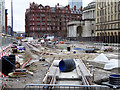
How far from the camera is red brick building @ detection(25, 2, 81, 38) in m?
119

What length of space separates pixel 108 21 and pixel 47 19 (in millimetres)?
66882

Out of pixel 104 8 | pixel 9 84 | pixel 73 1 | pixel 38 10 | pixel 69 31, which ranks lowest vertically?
pixel 9 84

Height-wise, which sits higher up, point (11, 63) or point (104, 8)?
point (104, 8)

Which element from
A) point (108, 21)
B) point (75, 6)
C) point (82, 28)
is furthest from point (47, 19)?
point (108, 21)

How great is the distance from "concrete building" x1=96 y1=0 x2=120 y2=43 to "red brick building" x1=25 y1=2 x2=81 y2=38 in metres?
58.8

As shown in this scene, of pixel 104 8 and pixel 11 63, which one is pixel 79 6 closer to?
pixel 104 8

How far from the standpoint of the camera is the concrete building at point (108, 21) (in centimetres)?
5404

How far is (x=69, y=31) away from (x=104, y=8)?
1103 inches

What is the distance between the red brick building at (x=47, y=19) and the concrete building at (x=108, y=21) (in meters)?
58.8

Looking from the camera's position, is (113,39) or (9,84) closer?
(9,84)

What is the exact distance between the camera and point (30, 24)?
119m

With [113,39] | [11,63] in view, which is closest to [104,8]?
[113,39]

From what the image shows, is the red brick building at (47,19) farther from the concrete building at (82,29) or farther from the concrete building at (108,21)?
the concrete building at (108,21)

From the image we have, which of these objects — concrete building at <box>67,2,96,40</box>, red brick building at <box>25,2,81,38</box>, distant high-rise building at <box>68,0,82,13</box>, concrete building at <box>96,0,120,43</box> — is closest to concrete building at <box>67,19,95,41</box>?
concrete building at <box>67,2,96,40</box>
